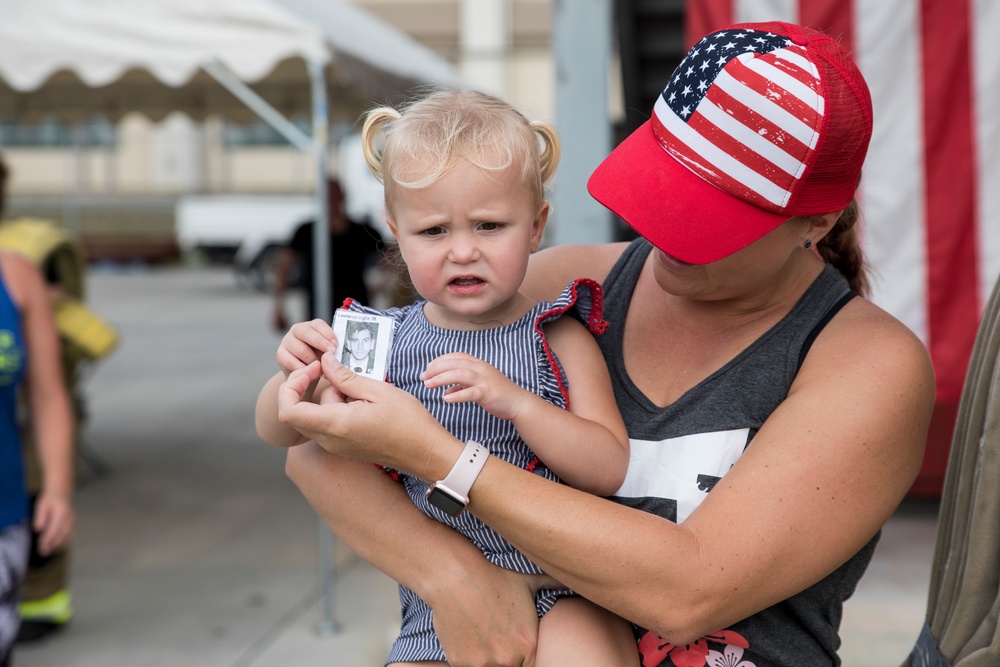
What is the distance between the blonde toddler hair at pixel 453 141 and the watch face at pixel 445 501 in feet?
1.57

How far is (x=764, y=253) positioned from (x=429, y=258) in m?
0.49

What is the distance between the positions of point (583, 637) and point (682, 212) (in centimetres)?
61

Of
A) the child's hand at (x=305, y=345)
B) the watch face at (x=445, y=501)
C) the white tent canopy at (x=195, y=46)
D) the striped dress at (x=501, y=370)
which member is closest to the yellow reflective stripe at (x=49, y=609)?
the white tent canopy at (x=195, y=46)

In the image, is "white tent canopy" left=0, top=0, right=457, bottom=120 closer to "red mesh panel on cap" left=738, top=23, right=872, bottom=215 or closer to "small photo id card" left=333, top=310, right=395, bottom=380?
"small photo id card" left=333, top=310, right=395, bottom=380

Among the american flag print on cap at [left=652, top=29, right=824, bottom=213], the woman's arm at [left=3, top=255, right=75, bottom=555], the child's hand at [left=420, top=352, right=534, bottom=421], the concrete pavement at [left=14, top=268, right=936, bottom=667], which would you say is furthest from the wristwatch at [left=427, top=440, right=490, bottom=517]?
the concrete pavement at [left=14, top=268, right=936, bottom=667]

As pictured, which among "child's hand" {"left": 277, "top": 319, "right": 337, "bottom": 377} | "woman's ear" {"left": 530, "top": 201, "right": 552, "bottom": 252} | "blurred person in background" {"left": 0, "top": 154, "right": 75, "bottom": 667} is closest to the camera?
"child's hand" {"left": 277, "top": 319, "right": 337, "bottom": 377}

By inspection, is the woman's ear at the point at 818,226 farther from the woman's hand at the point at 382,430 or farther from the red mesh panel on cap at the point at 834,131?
the woman's hand at the point at 382,430

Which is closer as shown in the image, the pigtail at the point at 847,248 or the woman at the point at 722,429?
the woman at the point at 722,429

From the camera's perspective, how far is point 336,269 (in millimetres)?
7430

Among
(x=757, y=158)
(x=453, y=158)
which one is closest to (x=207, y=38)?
(x=453, y=158)

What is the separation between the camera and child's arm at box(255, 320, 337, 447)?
156 cm

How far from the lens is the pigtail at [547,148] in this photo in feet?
5.73

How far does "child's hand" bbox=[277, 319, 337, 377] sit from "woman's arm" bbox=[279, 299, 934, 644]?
97mm

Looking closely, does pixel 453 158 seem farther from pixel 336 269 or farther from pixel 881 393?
pixel 336 269
